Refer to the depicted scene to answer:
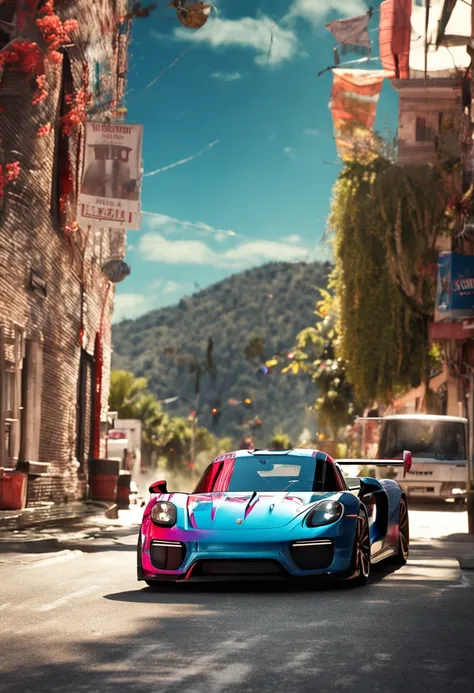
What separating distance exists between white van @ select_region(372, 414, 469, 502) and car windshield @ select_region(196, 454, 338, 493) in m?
21.6

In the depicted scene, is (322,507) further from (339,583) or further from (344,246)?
(344,246)

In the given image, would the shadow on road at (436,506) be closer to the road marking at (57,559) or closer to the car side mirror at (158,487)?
the road marking at (57,559)

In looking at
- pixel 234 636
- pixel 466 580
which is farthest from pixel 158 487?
pixel 234 636

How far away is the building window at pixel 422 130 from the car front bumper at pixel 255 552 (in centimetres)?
4253

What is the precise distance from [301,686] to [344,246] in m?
37.9

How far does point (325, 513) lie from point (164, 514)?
142 centimetres

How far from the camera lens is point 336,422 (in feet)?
219

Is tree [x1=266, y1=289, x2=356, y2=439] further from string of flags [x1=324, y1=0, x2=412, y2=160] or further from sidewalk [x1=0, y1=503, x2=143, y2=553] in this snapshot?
sidewalk [x1=0, y1=503, x2=143, y2=553]

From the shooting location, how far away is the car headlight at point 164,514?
1112cm

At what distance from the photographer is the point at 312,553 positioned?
10.7m

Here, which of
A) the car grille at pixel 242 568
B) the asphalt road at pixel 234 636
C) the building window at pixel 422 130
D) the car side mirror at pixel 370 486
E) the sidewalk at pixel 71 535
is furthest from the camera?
the building window at pixel 422 130

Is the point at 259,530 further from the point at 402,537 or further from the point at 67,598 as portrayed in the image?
the point at 402,537

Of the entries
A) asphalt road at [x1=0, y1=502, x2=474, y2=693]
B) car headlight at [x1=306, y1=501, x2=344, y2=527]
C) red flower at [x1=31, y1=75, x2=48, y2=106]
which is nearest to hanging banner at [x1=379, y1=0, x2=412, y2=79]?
red flower at [x1=31, y1=75, x2=48, y2=106]

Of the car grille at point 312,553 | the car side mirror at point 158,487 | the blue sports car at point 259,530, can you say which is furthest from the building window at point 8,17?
the car grille at point 312,553
